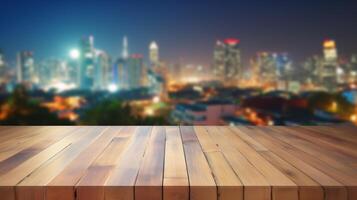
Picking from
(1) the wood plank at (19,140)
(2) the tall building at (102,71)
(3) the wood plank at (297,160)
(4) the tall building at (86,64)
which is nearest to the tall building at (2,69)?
(4) the tall building at (86,64)

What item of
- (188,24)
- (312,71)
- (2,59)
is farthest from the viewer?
(312,71)

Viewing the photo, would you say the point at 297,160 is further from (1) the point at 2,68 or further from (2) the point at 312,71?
(2) the point at 312,71

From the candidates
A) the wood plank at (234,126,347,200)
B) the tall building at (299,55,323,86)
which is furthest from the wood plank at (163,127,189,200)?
the tall building at (299,55,323,86)

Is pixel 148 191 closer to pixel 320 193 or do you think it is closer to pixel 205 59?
pixel 320 193

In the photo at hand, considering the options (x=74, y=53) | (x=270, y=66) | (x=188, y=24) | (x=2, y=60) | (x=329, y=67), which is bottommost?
(x=329, y=67)

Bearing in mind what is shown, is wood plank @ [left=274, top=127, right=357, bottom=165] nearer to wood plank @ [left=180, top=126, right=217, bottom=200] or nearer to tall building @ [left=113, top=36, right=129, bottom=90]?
wood plank @ [left=180, top=126, right=217, bottom=200]

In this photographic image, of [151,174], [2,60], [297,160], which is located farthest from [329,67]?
[151,174]

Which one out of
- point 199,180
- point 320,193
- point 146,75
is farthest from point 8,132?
point 146,75
